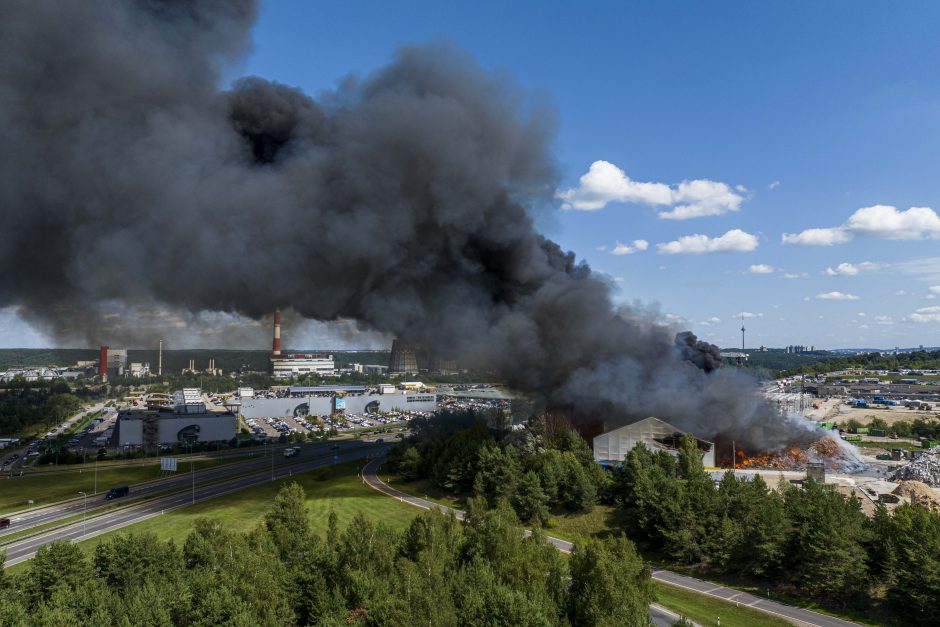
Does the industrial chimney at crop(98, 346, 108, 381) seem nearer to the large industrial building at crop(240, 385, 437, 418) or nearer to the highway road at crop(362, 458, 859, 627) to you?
the large industrial building at crop(240, 385, 437, 418)

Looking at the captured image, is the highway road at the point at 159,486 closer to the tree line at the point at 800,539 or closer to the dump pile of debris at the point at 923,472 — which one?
the tree line at the point at 800,539

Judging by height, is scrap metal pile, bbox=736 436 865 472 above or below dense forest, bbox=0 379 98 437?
above

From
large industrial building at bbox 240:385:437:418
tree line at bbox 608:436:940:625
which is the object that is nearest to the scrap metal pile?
tree line at bbox 608:436:940:625

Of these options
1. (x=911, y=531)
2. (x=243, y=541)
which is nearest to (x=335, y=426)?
(x=243, y=541)

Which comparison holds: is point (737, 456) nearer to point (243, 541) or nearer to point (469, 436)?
point (469, 436)

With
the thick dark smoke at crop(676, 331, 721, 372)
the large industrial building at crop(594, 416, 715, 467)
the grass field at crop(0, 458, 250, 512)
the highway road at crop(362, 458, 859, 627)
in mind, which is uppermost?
the thick dark smoke at crop(676, 331, 721, 372)

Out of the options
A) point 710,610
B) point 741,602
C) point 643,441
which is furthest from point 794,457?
point 710,610

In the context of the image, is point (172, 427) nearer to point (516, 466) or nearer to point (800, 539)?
point (516, 466)
